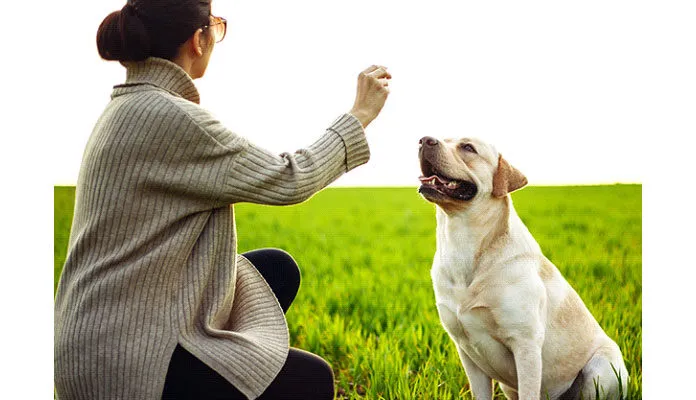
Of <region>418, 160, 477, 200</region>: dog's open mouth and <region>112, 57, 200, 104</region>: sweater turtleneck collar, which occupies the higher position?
<region>112, 57, 200, 104</region>: sweater turtleneck collar

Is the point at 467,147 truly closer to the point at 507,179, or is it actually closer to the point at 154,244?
the point at 507,179

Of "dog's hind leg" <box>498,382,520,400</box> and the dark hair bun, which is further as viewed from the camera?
"dog's hind leg" <box>498,382,520,400</box>

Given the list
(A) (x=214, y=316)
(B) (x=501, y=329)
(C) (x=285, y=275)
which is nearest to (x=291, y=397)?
(A) (x=214, y=316)

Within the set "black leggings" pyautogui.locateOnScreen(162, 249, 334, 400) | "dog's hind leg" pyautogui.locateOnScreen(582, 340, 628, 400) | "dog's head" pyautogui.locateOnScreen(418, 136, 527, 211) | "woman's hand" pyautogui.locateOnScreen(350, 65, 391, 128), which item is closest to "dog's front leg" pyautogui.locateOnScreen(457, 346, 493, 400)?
"dog's hind leg" pyautogui.locateOnScreen(582, 340, 628, 400)

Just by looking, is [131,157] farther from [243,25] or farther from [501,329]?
[501,329]

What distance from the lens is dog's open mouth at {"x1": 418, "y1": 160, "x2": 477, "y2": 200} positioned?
2584 mm

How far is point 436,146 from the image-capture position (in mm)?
2574

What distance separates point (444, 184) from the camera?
8.54 feet

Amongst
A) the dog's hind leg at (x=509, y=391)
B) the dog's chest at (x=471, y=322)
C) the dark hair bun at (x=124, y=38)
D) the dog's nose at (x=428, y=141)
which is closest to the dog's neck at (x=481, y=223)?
the dog's chest at (x=471, y=322)

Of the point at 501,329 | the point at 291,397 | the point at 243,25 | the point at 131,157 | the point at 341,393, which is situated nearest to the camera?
the point at 131,157

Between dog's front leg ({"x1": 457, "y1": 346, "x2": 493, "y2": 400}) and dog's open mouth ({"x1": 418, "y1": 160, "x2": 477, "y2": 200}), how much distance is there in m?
0.59

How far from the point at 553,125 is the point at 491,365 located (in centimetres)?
96

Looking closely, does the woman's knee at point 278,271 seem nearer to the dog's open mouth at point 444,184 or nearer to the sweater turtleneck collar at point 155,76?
the dog's open mouth at point 444,184

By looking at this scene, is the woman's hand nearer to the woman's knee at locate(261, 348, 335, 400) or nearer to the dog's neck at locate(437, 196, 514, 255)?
the dog's neck at locate(437, 196, 514, 255)
